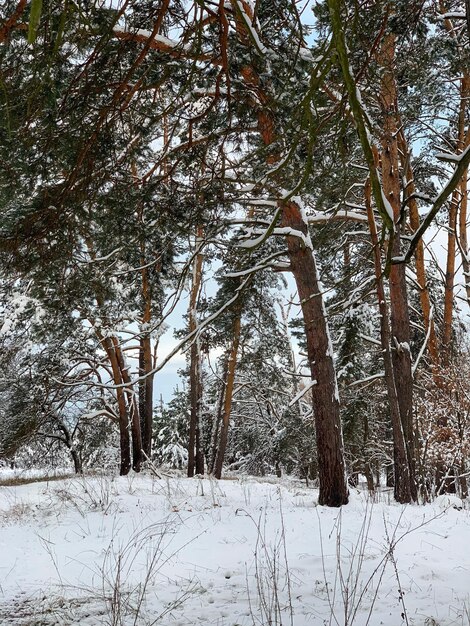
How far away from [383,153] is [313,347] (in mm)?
3493

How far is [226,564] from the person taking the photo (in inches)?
158

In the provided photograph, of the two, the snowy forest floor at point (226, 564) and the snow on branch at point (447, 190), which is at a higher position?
the snow on branch at point (447, 190)

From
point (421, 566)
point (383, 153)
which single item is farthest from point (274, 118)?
point (383, 153)

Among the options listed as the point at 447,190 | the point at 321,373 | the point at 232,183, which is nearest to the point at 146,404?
the point at 321,373

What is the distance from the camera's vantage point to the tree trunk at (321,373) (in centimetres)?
652

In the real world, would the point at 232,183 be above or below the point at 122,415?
above

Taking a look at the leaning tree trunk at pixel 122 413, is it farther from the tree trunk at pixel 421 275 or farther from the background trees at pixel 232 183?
the tree trunk at pixel 421 275

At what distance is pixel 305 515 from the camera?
223 inches

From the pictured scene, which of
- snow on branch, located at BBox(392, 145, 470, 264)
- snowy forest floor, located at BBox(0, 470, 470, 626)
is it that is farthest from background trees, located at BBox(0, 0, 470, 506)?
snowy forest floor, located at BBox(0, 470, 470, 626)

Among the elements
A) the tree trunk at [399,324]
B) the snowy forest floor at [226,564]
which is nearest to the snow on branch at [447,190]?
the snowy forest floor at [226,564]

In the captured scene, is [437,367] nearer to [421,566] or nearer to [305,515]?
[305,515]

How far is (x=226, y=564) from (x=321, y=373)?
124 inches

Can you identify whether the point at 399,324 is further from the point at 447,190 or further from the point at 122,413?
the point at 122,413

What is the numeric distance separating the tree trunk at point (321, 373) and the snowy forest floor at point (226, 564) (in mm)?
386
